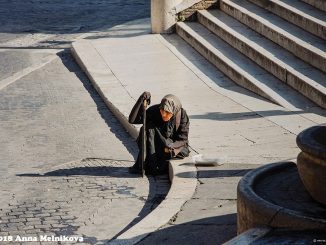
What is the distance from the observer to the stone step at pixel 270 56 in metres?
15.1

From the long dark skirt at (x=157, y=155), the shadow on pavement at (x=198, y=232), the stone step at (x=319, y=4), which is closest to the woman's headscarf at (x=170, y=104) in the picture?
the long dark skirt at (x=157, y=155)

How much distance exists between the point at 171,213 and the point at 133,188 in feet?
5.57

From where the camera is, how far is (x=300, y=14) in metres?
17.8

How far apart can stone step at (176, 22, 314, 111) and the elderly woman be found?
3024mm

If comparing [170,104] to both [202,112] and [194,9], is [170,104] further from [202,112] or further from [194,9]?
[194,9]

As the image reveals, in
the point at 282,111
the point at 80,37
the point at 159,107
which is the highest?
the point at 159,107

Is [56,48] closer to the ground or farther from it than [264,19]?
closer to the ground

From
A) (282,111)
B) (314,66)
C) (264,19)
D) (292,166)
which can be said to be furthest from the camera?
(264,19)

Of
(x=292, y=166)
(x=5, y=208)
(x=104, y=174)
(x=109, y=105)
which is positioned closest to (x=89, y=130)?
(x=109, y=105)

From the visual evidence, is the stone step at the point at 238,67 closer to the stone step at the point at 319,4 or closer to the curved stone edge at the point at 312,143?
the stone step at the point at 319,4

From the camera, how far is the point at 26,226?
34.4ft

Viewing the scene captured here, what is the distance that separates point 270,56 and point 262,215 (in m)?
8.80

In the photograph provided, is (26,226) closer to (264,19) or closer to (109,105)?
(109,105)

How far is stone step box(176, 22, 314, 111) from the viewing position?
1529cm
